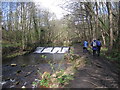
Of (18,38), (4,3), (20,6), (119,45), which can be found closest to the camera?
(119,45)

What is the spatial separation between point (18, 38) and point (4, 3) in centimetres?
809

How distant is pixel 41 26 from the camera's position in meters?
43.6

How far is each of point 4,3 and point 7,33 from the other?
5935 mm

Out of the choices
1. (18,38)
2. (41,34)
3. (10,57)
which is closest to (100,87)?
(10,57)

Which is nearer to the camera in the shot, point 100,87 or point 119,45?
point 100,87

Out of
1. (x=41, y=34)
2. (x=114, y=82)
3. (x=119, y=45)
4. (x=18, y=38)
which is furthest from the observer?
(x=41, y=34)

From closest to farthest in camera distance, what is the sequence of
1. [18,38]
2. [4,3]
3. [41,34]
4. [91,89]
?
[91,89]
[4,3]
[18,38]
[41,34]

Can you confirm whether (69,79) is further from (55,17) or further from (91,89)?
(55,17)

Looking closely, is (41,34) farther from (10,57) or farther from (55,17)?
(10,57)

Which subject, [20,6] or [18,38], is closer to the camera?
[20,6]

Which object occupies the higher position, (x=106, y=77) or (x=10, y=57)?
(x=106, y=77)

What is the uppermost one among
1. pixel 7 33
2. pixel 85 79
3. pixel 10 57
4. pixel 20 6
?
pixel 20 6

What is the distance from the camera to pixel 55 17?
4950 centimetres

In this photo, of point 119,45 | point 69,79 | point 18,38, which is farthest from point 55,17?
point 69,79
